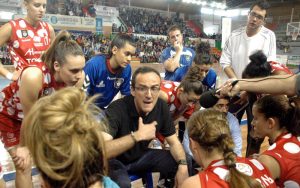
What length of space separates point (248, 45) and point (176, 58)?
3.47ft

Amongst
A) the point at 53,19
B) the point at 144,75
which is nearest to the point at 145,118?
the point at 144,75

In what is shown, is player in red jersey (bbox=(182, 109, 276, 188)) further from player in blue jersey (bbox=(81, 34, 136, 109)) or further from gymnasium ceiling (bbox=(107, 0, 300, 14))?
gymnasium ceiling (bbox=(107, 0, 300, 14))

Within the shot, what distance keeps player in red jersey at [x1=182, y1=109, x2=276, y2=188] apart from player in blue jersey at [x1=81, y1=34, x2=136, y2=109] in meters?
1.41

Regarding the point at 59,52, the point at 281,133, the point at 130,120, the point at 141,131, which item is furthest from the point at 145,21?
the point at 281,133

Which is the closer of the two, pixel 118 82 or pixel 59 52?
pixel 59 52

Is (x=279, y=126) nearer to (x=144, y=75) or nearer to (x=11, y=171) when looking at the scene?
(x=144, y=75)

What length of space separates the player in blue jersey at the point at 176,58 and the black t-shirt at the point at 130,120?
1.55m

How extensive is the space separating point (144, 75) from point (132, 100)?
0.73 ft

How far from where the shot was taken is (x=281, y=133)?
1.79m

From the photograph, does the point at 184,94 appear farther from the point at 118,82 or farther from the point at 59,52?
the point at 59,52

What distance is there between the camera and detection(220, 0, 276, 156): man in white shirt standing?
307cm

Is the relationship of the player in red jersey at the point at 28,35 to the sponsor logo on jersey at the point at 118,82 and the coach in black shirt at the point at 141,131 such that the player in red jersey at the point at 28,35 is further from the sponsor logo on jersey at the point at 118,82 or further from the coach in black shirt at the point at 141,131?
the coach in black shirt at the point at 141,131

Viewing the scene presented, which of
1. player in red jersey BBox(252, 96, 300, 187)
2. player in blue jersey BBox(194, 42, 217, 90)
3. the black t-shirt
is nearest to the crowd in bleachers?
player in blue jersey BBox(194, 42, 217, 90)

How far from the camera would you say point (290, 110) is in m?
1.79
